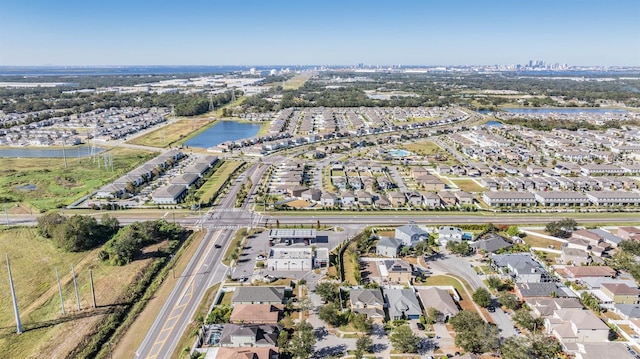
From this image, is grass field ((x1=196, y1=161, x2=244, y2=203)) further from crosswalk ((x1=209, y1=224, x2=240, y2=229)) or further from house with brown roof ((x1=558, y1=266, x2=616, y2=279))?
house with brown roof ((x1=558, y1=266, x2=616, y2=279))

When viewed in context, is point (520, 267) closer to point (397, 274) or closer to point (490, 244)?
point (490, 244)

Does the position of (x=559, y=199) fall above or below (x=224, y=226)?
above

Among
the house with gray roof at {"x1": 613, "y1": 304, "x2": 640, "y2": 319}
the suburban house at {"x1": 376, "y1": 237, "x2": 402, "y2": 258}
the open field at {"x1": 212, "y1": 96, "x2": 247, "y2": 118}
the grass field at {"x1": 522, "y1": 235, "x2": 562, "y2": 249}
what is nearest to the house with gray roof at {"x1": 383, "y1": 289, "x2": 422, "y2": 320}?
the suburban house at {"x1": 376, "y1": 237, "x2": 402, "y2": 258}

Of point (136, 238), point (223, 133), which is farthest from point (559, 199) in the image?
point (223, 133)

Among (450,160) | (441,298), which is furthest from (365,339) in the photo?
(450,160)

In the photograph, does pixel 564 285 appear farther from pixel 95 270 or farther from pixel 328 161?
pixel 328 161

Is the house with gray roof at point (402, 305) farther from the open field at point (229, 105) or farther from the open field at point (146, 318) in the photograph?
the open field at point (229, 105)
